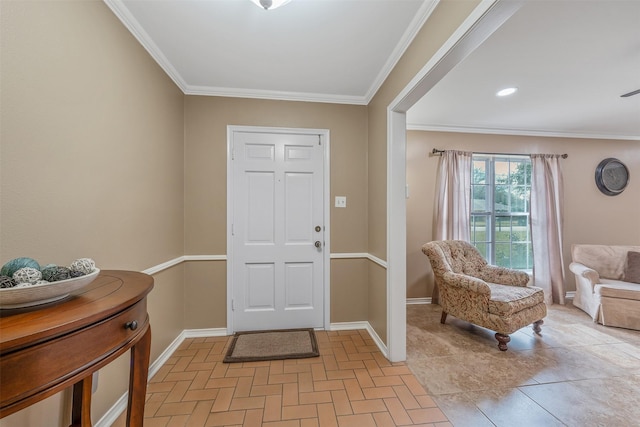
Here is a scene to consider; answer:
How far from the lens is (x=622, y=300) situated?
274 cm

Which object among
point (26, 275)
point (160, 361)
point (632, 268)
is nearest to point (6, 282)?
point (26, 275)

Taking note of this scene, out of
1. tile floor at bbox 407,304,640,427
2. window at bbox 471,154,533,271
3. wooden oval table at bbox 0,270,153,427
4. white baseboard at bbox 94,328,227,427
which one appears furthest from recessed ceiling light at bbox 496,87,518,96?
white baseboard at bbox 94,328,227,427

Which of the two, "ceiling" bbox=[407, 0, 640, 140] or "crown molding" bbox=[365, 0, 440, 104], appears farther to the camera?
"ceiling" bbox=[407, 0, 640, 140]

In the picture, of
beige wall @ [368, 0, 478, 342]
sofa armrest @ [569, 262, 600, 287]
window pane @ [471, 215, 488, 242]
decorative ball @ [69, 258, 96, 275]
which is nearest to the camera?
decorative ball @ [69, 258, 96, 275]

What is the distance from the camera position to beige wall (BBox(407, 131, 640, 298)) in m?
3.50

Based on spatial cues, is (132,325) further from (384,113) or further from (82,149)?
(384,113)

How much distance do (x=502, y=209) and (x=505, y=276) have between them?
1.34 metres

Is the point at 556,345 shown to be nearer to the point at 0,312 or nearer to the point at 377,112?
the point at 377,112

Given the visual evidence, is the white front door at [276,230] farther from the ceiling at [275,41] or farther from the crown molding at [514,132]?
the crown molding at [514,132]

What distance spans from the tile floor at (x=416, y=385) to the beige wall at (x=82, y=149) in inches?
17.8

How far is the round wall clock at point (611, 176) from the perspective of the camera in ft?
12.3

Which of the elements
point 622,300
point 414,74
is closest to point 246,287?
point 414,74

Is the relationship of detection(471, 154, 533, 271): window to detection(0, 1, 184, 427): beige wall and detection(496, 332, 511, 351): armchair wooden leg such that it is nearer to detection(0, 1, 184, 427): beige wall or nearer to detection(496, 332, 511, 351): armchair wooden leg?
detection(496, 332, 511, 351): armchair wooden leg

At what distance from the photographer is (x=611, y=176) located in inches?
149
